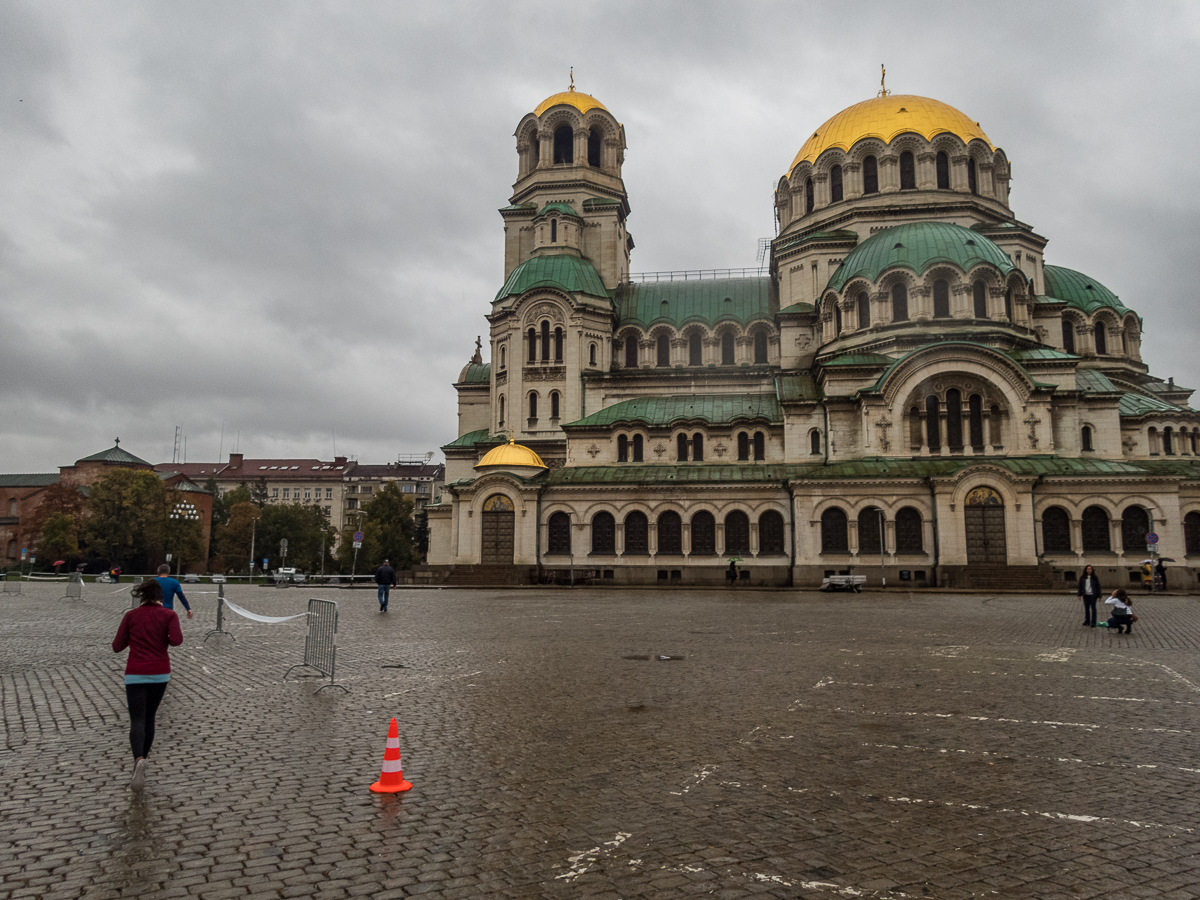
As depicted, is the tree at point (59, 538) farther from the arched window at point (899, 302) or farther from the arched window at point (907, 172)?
the arched window at point (907, 172)

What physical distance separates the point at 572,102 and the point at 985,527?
41.1 m

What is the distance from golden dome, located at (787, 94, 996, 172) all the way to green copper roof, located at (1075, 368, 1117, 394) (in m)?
17.6

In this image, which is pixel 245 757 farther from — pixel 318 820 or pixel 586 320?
pixel 586 320

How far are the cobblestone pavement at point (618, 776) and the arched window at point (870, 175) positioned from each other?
4464cm

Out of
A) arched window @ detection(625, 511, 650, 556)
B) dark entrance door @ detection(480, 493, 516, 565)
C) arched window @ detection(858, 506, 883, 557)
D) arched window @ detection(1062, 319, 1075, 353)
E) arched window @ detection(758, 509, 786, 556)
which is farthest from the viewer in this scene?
arched window @ detection(1062, 319, 1075, 353)

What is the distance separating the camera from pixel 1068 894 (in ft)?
16.5

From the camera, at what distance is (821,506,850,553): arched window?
139 feet

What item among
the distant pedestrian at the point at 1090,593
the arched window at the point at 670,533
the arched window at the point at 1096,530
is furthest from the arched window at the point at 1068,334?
the distant pedestrian at the point at 1090,593

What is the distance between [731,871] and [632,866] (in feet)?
2.23

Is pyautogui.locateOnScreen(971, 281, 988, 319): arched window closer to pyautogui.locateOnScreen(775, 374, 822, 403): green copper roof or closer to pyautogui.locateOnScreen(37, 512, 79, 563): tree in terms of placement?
pyautogui.locateOnScreen(775, 374, 822, 403): green copper roof

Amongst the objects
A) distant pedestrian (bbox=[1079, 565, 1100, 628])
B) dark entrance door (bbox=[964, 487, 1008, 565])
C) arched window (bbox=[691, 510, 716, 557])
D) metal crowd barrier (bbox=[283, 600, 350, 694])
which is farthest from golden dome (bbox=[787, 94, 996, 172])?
metal crowd barrier (bbox=[283, 600, 350, 694])

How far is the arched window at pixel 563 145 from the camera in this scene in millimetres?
59406

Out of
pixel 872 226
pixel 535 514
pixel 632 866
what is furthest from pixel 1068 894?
pixel 872 226

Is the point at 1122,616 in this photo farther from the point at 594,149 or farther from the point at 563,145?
the point at 563,145
